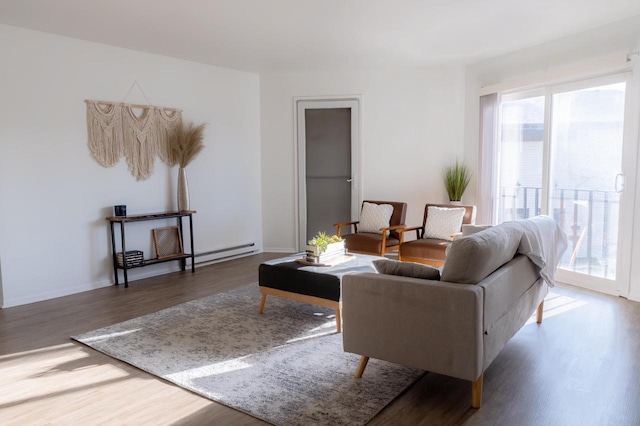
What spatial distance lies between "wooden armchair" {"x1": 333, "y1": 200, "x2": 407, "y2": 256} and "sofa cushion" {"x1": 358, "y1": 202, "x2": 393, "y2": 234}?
53 millimetres

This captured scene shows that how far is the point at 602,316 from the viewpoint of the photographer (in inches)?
154

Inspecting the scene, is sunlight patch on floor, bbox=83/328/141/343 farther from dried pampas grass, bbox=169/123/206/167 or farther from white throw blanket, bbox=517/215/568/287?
white throw blanket, bbox=517/215/568/287

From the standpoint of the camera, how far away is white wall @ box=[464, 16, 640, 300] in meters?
4.31

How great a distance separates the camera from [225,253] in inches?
255

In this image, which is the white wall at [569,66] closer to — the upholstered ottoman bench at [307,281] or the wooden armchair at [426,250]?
the wooden armchair at [426,250]

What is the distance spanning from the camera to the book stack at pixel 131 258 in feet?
16.6

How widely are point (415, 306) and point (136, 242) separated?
155 inches

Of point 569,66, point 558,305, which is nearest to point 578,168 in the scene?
point 569,66

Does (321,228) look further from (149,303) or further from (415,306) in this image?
(415,306)

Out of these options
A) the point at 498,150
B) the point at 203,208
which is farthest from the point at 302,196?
the point at 498,150

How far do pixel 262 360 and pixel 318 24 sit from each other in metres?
3.09

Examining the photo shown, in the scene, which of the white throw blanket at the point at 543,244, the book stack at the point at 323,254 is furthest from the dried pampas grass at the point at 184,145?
the white throw blanket at the point at 543,244

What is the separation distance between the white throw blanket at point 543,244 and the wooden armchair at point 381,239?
2021 millimetres

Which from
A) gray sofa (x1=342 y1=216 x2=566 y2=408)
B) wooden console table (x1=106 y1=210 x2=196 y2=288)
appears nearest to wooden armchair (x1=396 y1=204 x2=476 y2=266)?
gray sofa (x1=342 y1=216 x2=566 y2=408)
